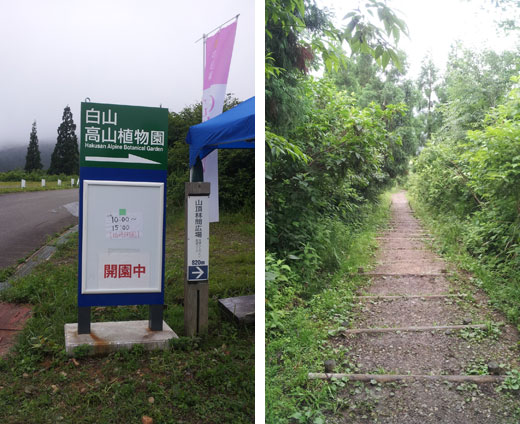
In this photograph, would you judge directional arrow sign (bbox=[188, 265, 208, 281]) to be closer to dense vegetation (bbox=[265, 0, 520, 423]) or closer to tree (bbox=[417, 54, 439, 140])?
dense vegetation (bbox=[265, 0, 520, 423])

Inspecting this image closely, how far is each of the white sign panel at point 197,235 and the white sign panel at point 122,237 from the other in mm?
164

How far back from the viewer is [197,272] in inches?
109

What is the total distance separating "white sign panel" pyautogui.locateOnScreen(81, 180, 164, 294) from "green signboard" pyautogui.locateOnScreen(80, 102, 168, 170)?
122mm

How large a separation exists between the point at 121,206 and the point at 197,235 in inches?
17.7

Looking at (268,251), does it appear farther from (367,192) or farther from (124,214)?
(124,214)

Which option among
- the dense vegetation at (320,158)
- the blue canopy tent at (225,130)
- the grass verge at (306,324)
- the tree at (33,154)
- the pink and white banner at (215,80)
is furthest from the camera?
the pink and white banner at (215,80)

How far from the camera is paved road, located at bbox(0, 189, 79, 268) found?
2.71 meters

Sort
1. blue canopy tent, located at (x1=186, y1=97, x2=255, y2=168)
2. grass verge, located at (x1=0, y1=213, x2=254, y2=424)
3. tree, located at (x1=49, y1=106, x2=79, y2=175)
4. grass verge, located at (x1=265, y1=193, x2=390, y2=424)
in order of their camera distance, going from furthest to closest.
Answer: tree, located at (x1=49, y1=106, x2=79, y2=175) → blue canopy tent, located at (x1=186, y1=97, x2=255, y2=168) → grass verge, located at (x1=0, y1=213, x2=254, y2=424) → grass verge, located at (x1=265, y1=193, x2=390, y2=424)

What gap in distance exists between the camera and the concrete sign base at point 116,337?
258 centimetres

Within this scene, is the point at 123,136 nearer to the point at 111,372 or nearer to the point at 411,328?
the point at 111,372

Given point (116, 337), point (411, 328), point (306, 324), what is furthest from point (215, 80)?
point (411, 328)

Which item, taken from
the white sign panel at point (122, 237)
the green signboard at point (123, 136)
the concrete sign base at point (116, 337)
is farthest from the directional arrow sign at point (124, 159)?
the concrete sign base at point (116, 337)

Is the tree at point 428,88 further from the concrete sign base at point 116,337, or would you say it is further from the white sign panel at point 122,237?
the concrete sign base at point 116,337

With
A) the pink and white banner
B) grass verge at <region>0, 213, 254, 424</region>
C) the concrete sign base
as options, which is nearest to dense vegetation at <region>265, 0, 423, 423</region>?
grass verge at <region>0, 213, 254, 424</region>
